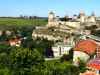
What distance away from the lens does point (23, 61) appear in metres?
33.3

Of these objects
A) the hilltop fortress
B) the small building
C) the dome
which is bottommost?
the small building

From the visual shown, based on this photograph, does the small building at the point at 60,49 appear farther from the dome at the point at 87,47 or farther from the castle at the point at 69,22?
the castle at the point at 69,22

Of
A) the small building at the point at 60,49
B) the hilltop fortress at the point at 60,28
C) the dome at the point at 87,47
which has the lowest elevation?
the small building at the point at 60,49

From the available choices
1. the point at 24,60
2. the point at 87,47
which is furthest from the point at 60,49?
the point at 24,60

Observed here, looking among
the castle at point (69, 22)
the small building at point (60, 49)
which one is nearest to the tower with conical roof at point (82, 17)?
the castle at point (69, 22)

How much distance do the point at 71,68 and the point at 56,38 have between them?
23381mm

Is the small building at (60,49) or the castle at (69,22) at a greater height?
the castle at (69,22)

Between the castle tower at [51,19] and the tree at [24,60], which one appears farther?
the castle tower at [51,19]

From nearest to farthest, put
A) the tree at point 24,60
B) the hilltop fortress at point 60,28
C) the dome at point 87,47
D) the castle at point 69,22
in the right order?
the tree at point 24,60 → the dome at point 87,47 → the hilltop fortress at point 60,28 → the castle at point 69,22

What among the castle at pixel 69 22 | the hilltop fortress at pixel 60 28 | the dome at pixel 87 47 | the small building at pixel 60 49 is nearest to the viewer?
the dome at pixel 87 47

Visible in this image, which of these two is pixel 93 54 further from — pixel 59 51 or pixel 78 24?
pixel 78 24

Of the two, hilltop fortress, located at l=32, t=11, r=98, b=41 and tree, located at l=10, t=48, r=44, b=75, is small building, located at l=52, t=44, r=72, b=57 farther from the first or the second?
tree, located at l=10, t=48, r=44, b=75

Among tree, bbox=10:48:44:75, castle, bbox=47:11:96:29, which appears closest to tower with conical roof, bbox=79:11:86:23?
castle, bbox=47:11:96:29

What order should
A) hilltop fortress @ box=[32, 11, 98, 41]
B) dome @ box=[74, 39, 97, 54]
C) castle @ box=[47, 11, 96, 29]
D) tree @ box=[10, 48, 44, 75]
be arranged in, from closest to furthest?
1. tree @ box=[10, 48, 44, 75]
2. dome @ box=[74, 39, 97, 54]
3. hilltop fortress @ box=[32, 11, 98, 41]
4. castle @ box=[47, 11, 96, 29]
